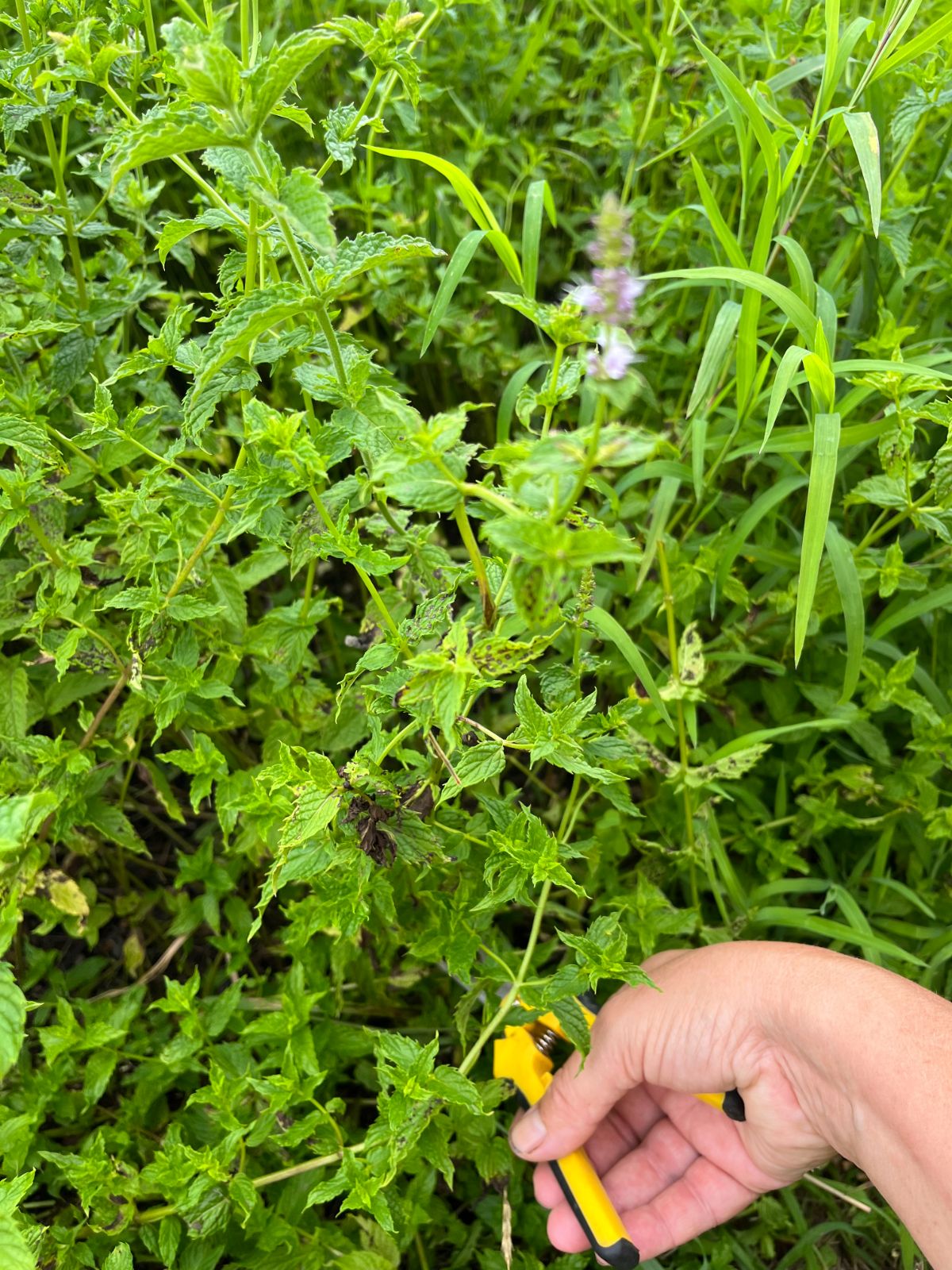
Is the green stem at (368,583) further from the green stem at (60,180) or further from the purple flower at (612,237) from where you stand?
the green stem at (60,180)

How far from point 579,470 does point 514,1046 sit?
1.24m

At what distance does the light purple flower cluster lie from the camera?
2.19ft

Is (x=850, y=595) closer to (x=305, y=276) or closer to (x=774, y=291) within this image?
(x=774, y=291)

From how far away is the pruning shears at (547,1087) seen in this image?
59.7 inches

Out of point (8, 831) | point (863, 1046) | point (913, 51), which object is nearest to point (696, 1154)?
point (863, 1046)

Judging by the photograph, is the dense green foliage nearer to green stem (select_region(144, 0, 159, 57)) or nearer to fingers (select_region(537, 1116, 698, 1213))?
green stem (select_region(144, 0, 159, 57))

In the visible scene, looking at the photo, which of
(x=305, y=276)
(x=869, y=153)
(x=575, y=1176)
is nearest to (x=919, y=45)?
(x=869, y=153)

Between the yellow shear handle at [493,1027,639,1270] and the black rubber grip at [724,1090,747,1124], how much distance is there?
10.1 inches

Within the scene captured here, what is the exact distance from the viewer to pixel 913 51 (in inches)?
61.2

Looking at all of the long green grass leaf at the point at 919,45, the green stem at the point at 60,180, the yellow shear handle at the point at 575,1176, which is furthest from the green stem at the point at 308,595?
the long green grass leaf at the point at 919,45

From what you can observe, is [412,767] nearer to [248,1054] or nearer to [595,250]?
[248,1054]

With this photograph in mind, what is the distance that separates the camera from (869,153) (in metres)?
1.48

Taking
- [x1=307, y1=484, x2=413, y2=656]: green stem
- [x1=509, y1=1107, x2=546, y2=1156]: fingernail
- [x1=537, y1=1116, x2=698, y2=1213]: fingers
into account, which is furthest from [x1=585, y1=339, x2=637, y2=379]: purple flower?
[x1=537, y1=1116, x2=698, y2=1213]: fingers

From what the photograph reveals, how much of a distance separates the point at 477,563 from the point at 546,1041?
3.28ft
